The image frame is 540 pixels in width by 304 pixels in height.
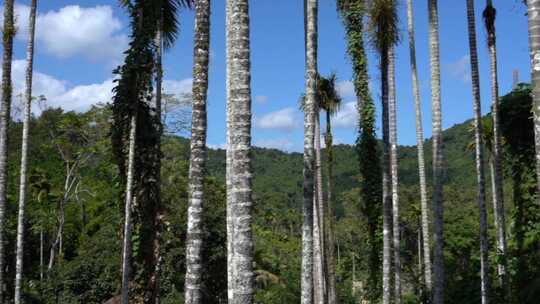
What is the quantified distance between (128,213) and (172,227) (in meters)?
14.1

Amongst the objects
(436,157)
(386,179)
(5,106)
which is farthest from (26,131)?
(436,157)

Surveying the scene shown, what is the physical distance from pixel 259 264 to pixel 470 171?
60213 millimetres

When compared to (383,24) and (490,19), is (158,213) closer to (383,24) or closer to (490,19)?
(383,24)

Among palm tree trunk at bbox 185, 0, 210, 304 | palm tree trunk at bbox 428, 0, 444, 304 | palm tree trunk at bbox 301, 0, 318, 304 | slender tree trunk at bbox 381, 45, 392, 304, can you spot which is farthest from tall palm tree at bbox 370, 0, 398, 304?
palm tree trunk at bbox 185, 0, 210, 304

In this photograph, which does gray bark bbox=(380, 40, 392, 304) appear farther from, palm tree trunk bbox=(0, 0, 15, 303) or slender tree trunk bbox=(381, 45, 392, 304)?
palm tree trunk bbox=(0, 0, 15, 303)

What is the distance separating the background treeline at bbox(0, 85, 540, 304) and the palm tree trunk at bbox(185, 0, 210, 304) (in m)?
5.72

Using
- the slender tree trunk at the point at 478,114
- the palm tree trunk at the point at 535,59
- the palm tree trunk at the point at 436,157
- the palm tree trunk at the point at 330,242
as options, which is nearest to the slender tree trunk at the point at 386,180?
the palm tree trunk at the point at 436,157

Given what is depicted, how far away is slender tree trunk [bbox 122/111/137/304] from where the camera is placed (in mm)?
12617

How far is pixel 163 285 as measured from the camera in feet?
83.1

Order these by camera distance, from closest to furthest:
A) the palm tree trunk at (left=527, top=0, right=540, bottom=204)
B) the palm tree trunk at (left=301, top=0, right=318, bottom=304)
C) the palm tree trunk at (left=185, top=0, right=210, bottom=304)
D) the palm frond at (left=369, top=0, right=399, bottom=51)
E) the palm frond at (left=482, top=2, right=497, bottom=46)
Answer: the palm tree trunk at (left=527, top=0, right=540, bottom=204), the palm tree trunk at (left=185, top=0, right=210, bottom=304), the palm tree trunk at (left=301, top=0, right=318, bottom=304), the palm frond at (left=369, top=0, right=399, bottom=51), the palm frond at (left=482, top=2, right=497, bottom=46)

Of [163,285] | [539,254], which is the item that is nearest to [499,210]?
[539,254]

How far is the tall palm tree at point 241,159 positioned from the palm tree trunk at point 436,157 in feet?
23.0

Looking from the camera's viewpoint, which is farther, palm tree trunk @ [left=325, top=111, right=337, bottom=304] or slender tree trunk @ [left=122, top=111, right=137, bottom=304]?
palm tree trunk @ [left=325, top=111, right=337, bottom=304]

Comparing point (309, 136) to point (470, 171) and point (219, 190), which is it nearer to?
point (219, 190)
